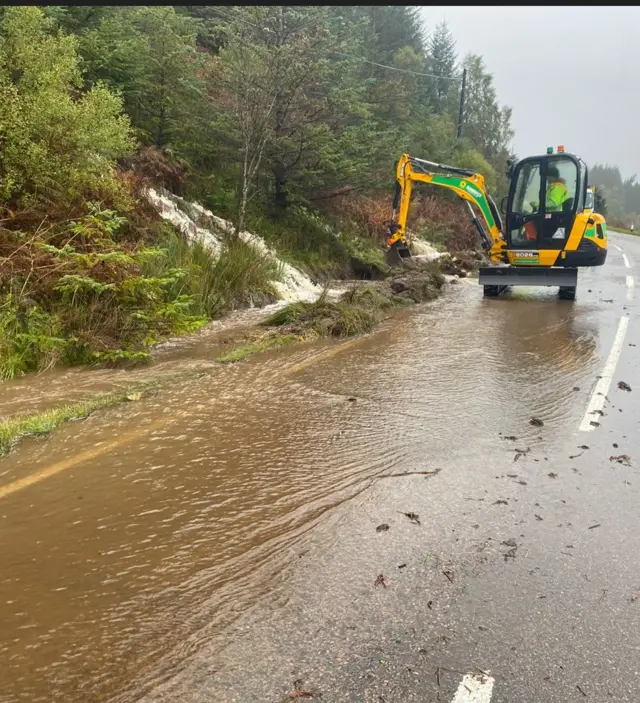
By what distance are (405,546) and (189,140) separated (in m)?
14.5

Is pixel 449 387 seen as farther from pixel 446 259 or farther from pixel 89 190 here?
pixel 446 259

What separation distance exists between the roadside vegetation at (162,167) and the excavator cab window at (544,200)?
4.51 metres

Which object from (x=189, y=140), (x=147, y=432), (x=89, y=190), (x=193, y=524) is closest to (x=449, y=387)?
(x=147, y=432)

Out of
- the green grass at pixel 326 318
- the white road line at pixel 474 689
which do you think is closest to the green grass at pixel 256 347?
the green grass at pixel 326 318

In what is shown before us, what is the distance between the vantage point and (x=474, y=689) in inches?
93.3

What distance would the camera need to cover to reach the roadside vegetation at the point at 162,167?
7.77 m

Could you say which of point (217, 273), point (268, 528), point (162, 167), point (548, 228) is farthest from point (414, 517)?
point (548, 228)

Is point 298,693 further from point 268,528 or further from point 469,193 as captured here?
point 469,193

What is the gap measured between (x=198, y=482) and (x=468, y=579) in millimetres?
2020

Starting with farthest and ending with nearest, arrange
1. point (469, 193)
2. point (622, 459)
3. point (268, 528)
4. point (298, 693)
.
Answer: point (469, 193) → point (622, 459) → point (268, 528) → point (298, 693)

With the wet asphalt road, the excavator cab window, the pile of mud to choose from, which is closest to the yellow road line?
the wet asphalt road

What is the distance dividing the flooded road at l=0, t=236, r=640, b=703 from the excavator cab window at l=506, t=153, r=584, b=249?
26.5 feet

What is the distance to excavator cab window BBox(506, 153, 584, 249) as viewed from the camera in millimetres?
13852

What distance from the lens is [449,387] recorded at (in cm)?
663
